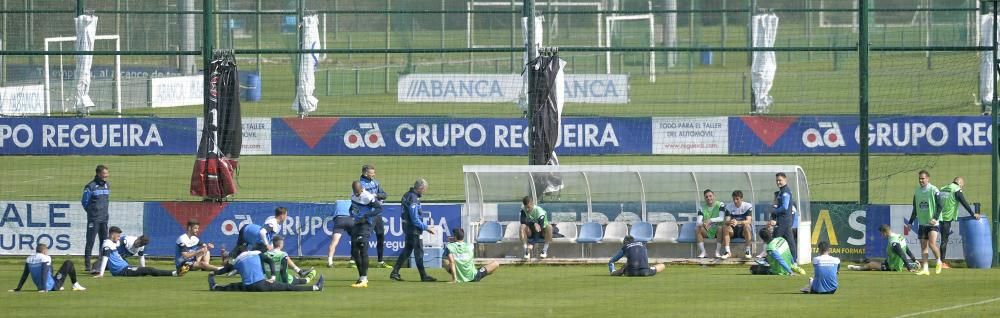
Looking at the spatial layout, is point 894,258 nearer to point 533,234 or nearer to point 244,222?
point 533,234

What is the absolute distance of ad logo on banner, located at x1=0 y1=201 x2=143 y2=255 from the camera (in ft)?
84.5

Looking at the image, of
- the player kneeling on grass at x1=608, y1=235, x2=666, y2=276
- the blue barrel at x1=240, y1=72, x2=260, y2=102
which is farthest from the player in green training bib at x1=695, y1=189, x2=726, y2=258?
the blue barrel at x1=240, y1=72, x2=260, y2=102

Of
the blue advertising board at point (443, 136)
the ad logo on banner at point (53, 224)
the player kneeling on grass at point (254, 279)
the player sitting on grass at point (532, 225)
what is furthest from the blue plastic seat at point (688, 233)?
the blue advertising board at point (443, 136)

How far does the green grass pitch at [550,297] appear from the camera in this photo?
19.1m

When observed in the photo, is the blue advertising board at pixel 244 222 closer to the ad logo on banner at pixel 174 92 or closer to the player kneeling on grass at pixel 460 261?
the player kneeling on grass at pixel 460 261

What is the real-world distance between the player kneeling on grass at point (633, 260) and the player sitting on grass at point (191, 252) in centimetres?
599

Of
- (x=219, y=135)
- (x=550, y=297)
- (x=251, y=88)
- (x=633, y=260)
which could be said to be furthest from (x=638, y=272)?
(x=251, y=88)


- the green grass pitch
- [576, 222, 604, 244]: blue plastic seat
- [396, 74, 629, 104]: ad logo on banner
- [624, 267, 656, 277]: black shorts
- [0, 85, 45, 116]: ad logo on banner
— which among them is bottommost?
the green grass pitch

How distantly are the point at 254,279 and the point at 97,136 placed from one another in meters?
15.3

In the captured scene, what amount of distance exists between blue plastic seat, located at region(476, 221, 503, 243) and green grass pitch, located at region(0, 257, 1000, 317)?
1.29 metres

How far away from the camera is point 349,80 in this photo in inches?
2174

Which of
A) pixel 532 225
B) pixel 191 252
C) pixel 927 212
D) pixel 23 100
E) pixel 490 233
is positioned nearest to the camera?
pixel 191 252

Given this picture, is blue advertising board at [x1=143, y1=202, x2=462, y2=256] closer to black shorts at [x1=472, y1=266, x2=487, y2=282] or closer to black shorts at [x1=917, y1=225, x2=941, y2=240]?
black shorts at [x1=472, y1=266, x2=487, y2=282]

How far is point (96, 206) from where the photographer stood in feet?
79.4
